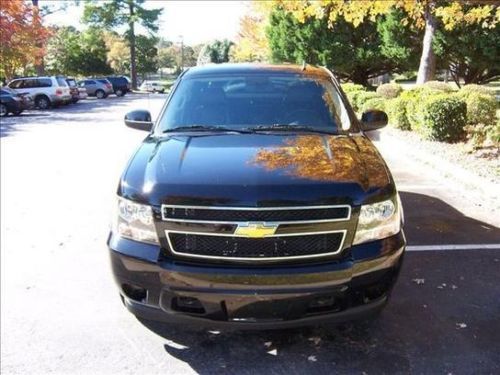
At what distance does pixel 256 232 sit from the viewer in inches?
105

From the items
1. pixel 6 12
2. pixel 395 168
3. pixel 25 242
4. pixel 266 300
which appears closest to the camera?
pixel 266 300

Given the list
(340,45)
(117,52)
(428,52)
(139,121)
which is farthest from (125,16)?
(139,121)

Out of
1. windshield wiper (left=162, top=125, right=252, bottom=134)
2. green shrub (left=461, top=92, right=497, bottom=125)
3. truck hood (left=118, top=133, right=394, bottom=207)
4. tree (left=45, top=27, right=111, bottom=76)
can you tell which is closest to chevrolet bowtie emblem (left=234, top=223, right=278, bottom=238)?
truck hood (left=118, top=133, right=394, bottom=207)

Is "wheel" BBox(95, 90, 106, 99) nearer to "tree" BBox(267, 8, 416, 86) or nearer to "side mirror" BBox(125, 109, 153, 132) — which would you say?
"tree" BBox(267, 8, 416, 86)

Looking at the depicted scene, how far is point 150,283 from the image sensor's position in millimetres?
2750

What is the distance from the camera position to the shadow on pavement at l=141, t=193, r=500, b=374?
2992mm

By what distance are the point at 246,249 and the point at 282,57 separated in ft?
82.3

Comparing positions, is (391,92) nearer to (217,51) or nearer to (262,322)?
(262,322)

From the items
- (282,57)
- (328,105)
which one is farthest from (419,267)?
(282,57)

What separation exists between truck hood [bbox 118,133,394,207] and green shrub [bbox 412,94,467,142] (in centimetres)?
621

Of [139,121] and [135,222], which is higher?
[139,121]

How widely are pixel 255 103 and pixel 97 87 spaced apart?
36.7 m

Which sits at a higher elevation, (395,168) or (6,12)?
(6,12)

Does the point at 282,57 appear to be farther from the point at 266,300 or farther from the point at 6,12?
the point at 266,300
